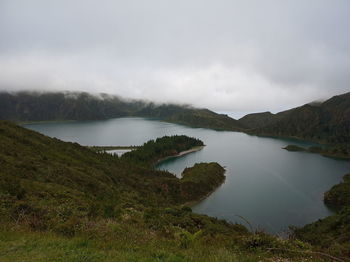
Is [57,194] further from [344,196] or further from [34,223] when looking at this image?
[344,196]

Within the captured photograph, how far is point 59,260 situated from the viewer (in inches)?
221

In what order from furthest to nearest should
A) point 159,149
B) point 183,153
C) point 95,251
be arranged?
point 183,153 → point 159,149 → point 95,251

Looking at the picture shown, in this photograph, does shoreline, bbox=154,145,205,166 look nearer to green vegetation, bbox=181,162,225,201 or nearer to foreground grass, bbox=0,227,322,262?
green vegetation, bbox=181,162,225,201

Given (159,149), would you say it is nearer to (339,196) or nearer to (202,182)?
(202,182)

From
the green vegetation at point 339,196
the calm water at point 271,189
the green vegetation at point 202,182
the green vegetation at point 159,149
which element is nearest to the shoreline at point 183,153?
the green vegetation at point 159,149

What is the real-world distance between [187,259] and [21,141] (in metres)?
44.5

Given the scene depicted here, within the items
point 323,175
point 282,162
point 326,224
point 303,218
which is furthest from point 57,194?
point 282,162

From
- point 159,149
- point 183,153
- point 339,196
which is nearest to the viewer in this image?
point 339,196

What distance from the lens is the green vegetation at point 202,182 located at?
2346 inches

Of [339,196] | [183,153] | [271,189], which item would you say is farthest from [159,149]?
[339,196]

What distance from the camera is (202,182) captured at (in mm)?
64938

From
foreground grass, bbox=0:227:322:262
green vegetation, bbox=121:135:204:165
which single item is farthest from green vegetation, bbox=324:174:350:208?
green vegetation, bbox=121:135:204:165

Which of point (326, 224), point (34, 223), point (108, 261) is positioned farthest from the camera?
point (326, 224)

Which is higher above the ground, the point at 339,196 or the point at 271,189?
the point at 339,196
